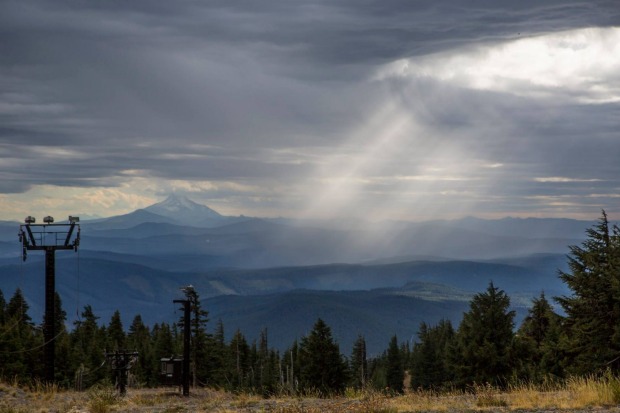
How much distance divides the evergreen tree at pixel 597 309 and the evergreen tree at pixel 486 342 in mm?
7703

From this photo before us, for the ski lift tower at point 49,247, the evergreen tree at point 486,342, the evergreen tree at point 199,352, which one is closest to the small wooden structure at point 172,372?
the ski lift tower at point 49,247

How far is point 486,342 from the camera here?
48.4 meters

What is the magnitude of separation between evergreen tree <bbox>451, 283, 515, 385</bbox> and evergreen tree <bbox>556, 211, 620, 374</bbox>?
7.70 meters

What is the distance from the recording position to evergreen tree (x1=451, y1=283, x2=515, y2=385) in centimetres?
4841

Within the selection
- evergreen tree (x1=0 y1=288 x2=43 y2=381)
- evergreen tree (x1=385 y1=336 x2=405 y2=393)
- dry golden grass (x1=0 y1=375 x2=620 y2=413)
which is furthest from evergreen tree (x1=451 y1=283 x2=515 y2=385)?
evergreen tree (x1=385 y1=336 x2=405 y2=393)

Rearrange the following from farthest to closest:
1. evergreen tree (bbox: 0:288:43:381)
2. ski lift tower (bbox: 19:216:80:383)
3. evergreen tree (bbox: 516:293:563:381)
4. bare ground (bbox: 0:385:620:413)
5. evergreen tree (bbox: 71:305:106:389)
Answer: evergreen tree (bbox: 71:305:106:389) → evergreen tree (bbox: 0:288:43:381) → evergreen tree (bbox: 516:293:563:381) → ski lift tower (bbox: 19:216:80:383) → bare ground (bbox: 0:385:620:413)

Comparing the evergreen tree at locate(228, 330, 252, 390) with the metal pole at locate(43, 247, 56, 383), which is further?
the evergreen tree at locate(228, 330, 252, 390)

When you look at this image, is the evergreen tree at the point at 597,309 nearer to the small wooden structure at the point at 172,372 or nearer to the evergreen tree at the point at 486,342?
the evergreen tree at the point at 486,342

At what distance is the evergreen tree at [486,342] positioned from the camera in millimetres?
48406

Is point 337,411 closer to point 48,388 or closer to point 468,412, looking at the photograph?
point 468,412

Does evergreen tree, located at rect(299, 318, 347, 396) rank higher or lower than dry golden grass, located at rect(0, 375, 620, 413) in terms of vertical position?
lower

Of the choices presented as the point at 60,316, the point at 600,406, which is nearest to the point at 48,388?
the point at 600,406

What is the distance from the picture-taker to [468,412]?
17.4m

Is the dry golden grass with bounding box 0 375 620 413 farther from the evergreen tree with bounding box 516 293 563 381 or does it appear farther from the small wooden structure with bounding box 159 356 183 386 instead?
the evergreen tree with bounding box 516 293 563 381
